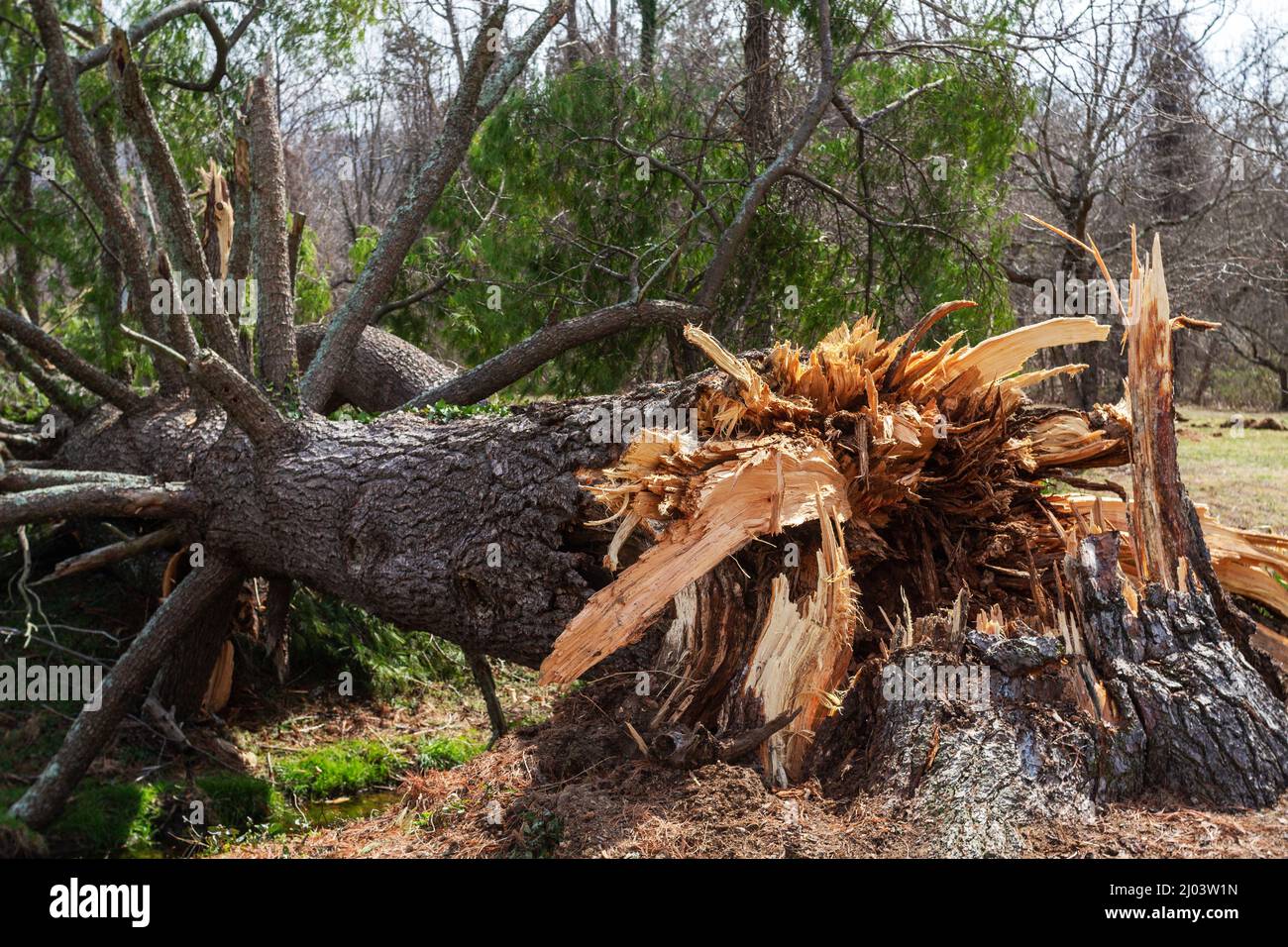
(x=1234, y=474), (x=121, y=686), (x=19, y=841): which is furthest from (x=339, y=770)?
(x=1234, y=474)

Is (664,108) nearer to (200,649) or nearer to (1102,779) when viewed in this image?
(200,649)

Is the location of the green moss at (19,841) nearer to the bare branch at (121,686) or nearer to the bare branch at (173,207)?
the bare branch at (121,686)

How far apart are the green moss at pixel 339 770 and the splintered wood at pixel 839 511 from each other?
238 centimetres

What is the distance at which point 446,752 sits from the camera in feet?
18.0

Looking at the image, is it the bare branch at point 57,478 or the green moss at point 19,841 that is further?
the bare branch at point 57,478

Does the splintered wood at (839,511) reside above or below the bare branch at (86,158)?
below

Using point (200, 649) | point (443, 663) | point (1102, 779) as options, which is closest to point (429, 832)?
point (1102, 779)

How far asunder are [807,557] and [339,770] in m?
2.98

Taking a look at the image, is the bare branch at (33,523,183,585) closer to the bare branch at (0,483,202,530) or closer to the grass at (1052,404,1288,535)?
the bare branch at (0,483,202,530)

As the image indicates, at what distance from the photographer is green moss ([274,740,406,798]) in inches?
205

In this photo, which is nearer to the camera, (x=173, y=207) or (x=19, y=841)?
(x=19, y=841)

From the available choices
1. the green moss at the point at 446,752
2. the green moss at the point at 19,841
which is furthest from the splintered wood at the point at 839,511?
the green moss at the point at 19,841

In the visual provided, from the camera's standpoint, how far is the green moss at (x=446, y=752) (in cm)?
538

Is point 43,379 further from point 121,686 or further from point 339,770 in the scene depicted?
point 339,770
